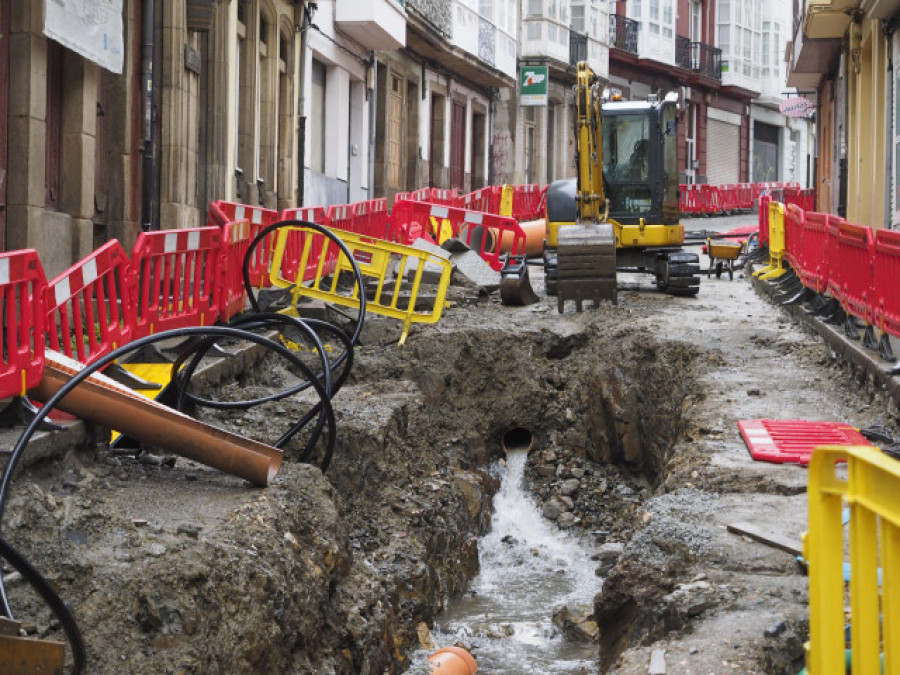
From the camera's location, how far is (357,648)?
20.7 feet

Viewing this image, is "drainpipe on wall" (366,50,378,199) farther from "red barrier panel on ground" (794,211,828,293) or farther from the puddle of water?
the puddle of water

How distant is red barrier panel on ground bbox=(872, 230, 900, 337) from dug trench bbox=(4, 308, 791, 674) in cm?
170

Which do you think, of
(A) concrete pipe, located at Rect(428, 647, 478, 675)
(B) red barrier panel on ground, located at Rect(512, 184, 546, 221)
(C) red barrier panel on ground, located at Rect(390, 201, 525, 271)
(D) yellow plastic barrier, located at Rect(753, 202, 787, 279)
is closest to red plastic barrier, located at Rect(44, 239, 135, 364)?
(A) concrete pipe, located at Rect(428, 647, 478, 675)

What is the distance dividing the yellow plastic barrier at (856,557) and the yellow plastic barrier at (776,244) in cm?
1486

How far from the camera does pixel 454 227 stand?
19500mm

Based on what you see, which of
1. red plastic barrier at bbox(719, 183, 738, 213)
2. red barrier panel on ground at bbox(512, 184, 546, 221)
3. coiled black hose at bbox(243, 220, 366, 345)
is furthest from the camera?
red plastic barrier at bbox(719, 183, 738, 213)

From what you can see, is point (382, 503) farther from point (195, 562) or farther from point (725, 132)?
point (725, 132)

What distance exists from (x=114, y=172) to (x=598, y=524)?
638 centimetres

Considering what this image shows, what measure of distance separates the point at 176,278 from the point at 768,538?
5013 mm

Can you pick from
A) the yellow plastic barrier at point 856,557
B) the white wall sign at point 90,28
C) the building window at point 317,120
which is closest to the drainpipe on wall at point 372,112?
the building window at point 317,120

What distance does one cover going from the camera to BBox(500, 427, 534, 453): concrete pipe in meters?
13.0

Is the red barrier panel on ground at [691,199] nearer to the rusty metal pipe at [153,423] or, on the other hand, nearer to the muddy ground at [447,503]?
the muddy ground at [447,503]

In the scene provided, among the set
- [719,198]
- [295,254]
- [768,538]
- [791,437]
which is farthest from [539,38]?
[768,538]

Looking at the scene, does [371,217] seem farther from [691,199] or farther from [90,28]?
[691,199]
